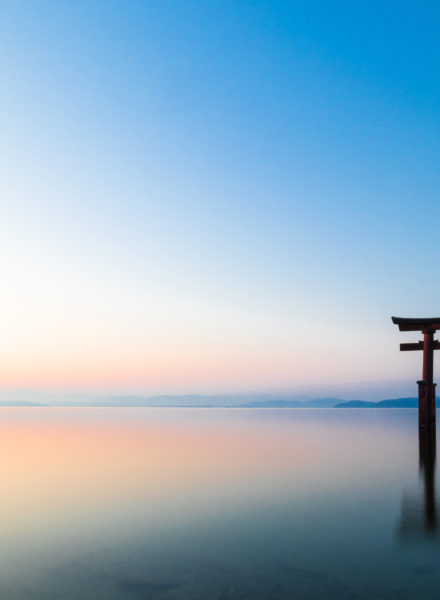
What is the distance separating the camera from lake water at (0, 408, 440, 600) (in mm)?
4562

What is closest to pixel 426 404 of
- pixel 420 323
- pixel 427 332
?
pixel 427 332

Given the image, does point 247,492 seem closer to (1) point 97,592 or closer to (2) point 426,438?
(1) point 97,592

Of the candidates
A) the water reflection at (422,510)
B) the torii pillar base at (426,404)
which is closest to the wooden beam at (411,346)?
the torii pillar base at (426,404)

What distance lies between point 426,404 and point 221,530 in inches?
573

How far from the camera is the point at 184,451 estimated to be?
56.8 ft

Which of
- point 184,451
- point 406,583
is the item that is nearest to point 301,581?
point 406,583

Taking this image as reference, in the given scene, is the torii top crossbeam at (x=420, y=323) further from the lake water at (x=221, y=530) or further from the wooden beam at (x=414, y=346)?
the lake water at (x=221, y=530)

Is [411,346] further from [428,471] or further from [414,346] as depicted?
[428,471]

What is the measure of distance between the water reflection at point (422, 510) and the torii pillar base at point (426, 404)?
620 centimetres

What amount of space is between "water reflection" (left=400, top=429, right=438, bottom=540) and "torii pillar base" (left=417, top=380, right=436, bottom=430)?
6.20 m

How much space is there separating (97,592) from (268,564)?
1.82 meters

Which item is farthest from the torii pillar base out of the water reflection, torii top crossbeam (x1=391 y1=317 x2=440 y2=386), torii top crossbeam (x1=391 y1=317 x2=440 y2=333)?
the water reflection

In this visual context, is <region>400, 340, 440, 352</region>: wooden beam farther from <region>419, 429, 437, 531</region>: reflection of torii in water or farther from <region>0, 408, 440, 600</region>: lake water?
<region>0, 408, 440, 600</region>: lake water

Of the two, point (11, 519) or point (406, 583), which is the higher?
point (406, 583)
